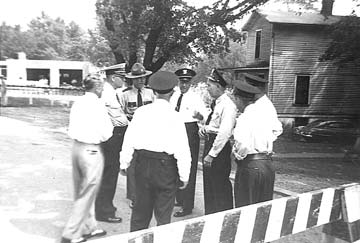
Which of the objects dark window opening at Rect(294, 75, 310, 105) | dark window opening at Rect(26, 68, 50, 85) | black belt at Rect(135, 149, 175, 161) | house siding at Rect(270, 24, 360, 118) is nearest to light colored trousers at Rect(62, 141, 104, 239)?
black belt at Rect(135, 149, 175, 161)

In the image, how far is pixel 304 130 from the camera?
20453mm

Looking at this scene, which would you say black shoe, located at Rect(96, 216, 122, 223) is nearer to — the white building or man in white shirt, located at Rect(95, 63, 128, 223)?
man in white shirt, located at Rect(95, 63, 128, 223)

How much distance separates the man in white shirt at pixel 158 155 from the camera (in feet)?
12.0

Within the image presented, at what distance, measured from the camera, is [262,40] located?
26.4 m

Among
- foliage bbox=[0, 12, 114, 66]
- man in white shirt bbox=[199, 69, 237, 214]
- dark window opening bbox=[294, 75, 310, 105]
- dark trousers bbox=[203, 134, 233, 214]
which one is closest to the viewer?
man in white shirt bbox=[199, 69, 237, 214]

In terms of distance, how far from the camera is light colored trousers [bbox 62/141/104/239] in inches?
163

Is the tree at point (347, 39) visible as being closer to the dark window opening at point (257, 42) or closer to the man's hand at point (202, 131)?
the dark window opening at point (257, 42)

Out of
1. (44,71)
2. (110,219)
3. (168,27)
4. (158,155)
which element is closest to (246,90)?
(158,155)

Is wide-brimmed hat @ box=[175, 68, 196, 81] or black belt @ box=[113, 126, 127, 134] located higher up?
wide-brimmed hat @ box=[175, 68, 196, 81]

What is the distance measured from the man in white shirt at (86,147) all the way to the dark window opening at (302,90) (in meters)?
21.7

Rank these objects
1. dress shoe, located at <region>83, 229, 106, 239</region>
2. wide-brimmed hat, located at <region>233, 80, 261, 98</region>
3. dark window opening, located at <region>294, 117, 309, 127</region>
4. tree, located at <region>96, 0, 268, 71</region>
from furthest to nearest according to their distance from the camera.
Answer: dark window opening, located at <region>294, 117, 309, 127</region> → tree, located at <region>96, 0, 268, 71</region> → dress shoe, located at <region>83, 229, 106, 239</region> → wide-brimmed hat, located at <region>233, 80, 261, 98</region>

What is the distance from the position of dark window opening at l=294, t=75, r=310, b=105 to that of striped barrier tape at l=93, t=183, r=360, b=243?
2138cm

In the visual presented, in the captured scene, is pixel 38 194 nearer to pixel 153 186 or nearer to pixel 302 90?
pixel 153 186

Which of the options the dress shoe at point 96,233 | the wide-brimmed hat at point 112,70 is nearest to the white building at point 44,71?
the wide-brimmed hat at point 112,70
